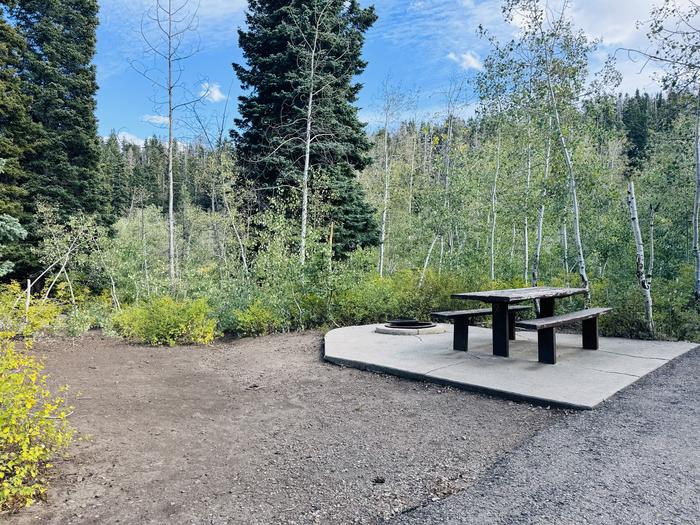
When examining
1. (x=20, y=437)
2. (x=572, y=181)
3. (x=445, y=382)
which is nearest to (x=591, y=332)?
(x=445, y=382)

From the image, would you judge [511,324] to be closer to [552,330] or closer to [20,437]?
[552,330]

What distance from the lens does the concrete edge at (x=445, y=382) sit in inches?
134

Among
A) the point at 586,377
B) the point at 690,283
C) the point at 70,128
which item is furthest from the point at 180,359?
the point at 70,128

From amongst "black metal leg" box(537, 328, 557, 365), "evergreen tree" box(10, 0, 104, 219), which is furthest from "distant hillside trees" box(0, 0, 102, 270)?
"black metal leg" box(537, 328, 557, 365)

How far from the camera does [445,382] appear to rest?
13.4 feet

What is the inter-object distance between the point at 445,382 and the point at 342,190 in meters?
8.65

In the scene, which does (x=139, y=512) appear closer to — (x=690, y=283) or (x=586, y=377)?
(x=586, y=377)

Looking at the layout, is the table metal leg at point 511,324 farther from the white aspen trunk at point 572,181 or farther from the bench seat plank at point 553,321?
the white aspen trunk at point 572,181

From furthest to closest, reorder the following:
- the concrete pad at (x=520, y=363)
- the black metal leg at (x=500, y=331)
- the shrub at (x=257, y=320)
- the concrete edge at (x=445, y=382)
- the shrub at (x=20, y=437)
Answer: the shrub at (x=257, y=320), the black metal leg at (x=500, y=331), the concrete pad at (x=520, y=363), the concrete edge at (x=445, y=382), the shrub at (x=20, y=437)

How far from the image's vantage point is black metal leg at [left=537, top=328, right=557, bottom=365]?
177 inches

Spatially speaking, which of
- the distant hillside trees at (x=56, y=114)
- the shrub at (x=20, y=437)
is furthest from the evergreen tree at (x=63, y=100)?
the shrub at (x=20, y=437)

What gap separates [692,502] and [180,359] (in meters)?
5.87

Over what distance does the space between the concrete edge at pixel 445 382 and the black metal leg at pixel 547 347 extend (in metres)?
1.18

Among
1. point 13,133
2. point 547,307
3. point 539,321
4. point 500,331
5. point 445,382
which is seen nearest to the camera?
point 445,382
